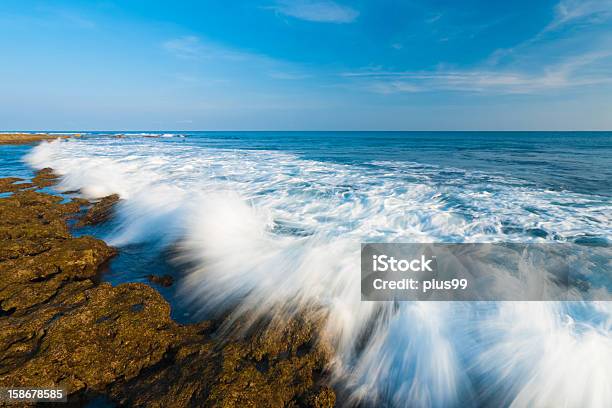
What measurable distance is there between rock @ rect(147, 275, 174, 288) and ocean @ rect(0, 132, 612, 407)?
0.15 m

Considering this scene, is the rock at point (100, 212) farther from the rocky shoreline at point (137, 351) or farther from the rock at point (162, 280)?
the rock at point (162, 280)

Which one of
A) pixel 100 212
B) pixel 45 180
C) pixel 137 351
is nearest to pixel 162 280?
pixel 137 351

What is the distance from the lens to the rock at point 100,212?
8484mm

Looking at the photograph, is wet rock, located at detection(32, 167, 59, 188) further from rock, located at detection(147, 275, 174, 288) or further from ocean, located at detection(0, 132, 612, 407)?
rock, located at detection(147, 275, 174, 288)

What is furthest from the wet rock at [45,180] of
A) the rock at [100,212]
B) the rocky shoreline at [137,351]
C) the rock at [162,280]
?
the rock at [162,280]

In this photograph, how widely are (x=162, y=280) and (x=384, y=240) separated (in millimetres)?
4967

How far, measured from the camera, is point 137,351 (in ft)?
11.0

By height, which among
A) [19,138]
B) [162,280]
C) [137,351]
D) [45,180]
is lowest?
[162,280]

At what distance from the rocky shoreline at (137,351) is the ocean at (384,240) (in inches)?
17.8

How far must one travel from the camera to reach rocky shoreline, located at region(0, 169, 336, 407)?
2.80 m

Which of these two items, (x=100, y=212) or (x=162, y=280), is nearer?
(x=162, y=280)

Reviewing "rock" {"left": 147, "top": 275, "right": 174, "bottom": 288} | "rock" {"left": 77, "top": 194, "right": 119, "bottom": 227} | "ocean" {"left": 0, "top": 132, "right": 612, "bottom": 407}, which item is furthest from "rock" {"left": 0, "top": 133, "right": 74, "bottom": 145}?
"rock" {"left": 147, "top": 275, "right": 174, "bottom": 288}

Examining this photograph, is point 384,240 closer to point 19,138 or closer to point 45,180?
point 45,180

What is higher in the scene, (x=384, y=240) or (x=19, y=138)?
(x=19, y=138)
